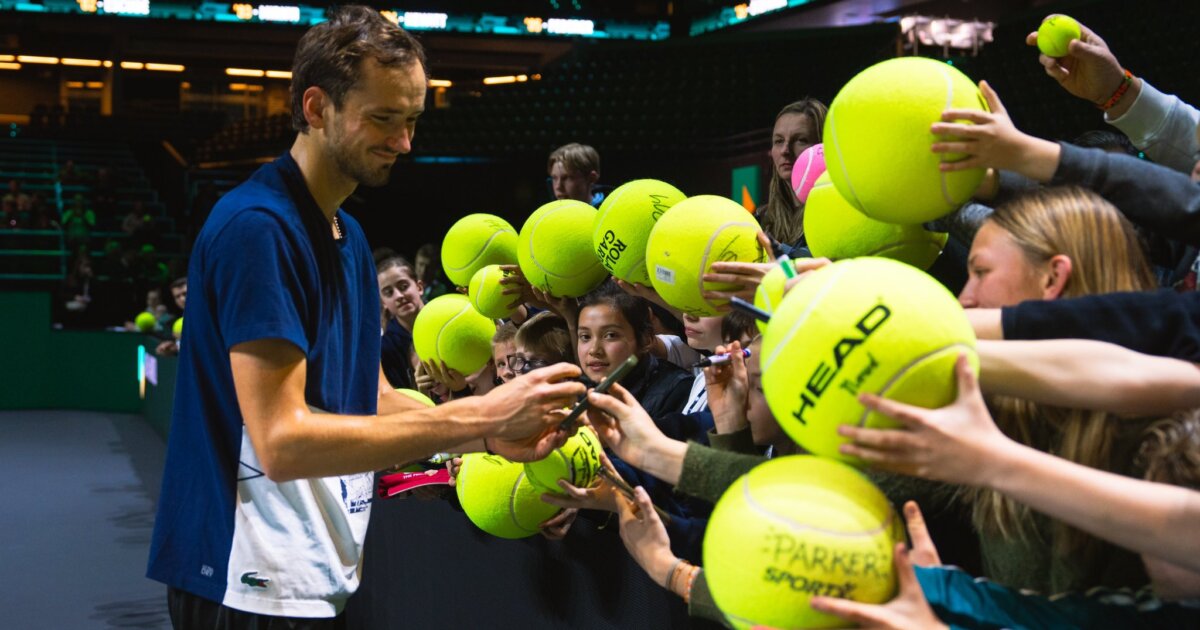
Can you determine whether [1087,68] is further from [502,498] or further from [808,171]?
[502,498]

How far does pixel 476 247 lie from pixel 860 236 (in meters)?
1.85

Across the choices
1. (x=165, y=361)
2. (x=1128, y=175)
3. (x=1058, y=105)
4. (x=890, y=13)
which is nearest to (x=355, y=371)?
(x=1128, y=175)

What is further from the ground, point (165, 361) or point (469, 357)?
point (469, 357)

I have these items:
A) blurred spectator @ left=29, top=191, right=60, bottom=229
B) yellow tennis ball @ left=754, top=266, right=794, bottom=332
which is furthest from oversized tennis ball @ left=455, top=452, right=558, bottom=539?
blurred spectator @ left=29, top=191, right=60, bottom=229

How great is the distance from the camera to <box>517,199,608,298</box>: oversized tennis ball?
3.00 meters

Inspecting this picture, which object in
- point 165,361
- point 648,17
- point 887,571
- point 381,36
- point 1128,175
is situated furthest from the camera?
point 648,17

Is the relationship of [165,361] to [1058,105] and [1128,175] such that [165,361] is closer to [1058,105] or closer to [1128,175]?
[1058,105]

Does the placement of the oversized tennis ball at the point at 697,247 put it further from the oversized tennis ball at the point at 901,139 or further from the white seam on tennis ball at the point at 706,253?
the oversized tennis ball at the point at 901,139

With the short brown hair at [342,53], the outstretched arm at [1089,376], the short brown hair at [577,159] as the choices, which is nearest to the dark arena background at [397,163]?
the short brown hair at [342,53]

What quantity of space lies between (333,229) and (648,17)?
1986cm

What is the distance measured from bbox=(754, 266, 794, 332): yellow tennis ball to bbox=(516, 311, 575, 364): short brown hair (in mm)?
1744

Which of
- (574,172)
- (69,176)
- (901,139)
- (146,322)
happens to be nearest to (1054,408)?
(901,139)

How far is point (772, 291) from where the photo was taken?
5.18 feet

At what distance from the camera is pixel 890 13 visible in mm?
16328
